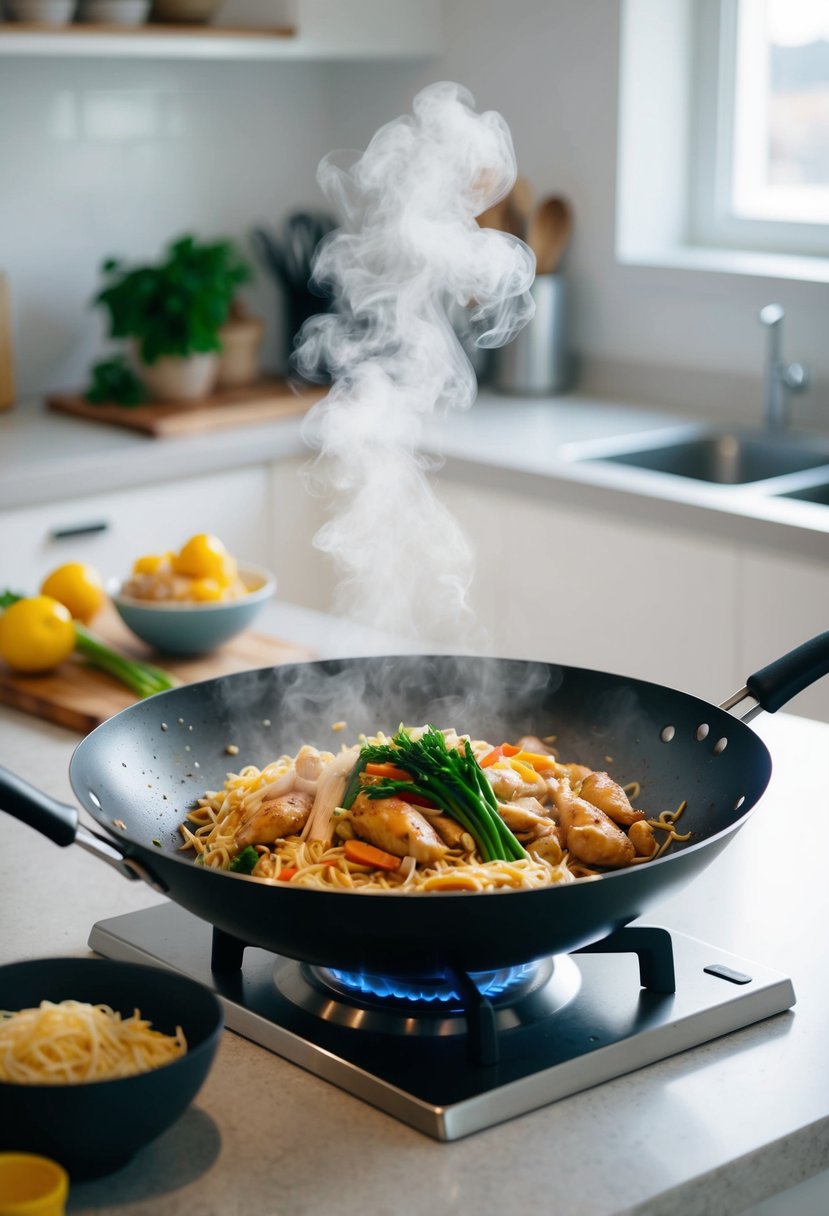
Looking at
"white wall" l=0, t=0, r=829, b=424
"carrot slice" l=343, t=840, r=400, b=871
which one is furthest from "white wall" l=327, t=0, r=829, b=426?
"carrot slice" l=343, t=840, r=400, b=871

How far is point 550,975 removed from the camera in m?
1.18

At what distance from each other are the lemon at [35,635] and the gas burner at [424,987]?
917 millimetres

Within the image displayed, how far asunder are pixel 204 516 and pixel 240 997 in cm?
221

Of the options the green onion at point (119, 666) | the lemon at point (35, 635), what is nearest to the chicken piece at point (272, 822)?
the green onion at point (119, 666)

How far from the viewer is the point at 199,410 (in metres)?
3.48

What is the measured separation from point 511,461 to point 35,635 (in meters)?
1.32

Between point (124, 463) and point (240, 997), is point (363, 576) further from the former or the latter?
point (124, 463)

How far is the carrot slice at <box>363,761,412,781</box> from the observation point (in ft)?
4.02

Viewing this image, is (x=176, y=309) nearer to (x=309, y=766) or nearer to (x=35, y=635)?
(x=35, y=635)

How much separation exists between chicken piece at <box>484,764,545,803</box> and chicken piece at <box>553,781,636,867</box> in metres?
0.04

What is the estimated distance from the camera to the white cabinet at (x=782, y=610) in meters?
2.58

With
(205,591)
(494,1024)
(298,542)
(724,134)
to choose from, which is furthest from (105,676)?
(724,134)

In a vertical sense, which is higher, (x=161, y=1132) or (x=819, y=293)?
(x=819, y=293)

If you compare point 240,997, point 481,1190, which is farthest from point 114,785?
point 481,1190
